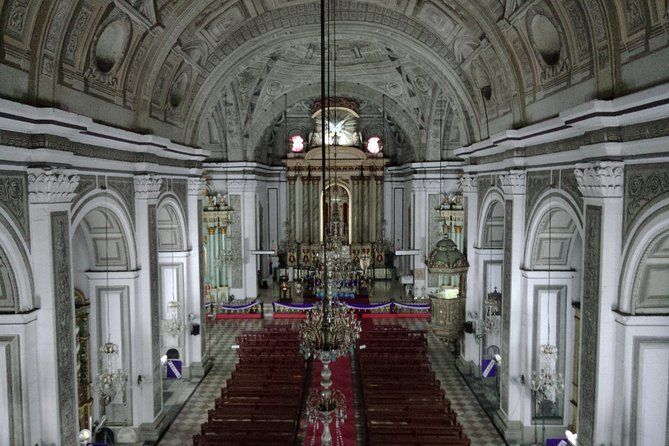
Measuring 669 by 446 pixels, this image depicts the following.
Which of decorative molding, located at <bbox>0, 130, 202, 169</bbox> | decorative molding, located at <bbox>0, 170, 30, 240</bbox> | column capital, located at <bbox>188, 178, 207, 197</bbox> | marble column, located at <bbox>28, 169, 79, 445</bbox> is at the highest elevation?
decorative molding, located at <bbox>0, 130, 202, 169</bbox>

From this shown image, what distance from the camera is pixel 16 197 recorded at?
640 centimetres

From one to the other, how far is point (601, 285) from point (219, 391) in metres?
9.39

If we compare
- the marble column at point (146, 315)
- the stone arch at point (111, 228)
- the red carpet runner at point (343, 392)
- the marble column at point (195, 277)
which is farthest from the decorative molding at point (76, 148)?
the red carpet runner at point (343, 392)

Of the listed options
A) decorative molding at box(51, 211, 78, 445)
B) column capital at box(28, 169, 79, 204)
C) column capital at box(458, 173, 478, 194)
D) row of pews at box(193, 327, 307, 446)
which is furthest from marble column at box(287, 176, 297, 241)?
column capital at box(28, 169, 79, 204)

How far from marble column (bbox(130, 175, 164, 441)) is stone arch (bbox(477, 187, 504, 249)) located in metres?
7.32

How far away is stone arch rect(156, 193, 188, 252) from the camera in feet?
40.4

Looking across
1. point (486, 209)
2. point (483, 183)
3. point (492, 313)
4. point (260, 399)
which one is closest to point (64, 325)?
point (260, 399)

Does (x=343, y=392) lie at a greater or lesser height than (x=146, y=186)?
lesser

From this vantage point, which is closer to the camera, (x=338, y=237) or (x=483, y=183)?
(x=483, y=183)

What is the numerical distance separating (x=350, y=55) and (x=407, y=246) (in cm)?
987

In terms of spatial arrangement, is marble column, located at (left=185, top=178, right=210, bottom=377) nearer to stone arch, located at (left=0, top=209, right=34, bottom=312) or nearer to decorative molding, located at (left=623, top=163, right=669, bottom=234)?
stone arch, located at (left=0, top=209, right=34, bottom=312)

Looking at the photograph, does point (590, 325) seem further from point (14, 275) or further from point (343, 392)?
point (14, 275)

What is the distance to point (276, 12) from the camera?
12.3 meters

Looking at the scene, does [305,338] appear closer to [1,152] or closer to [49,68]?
[1,152]
